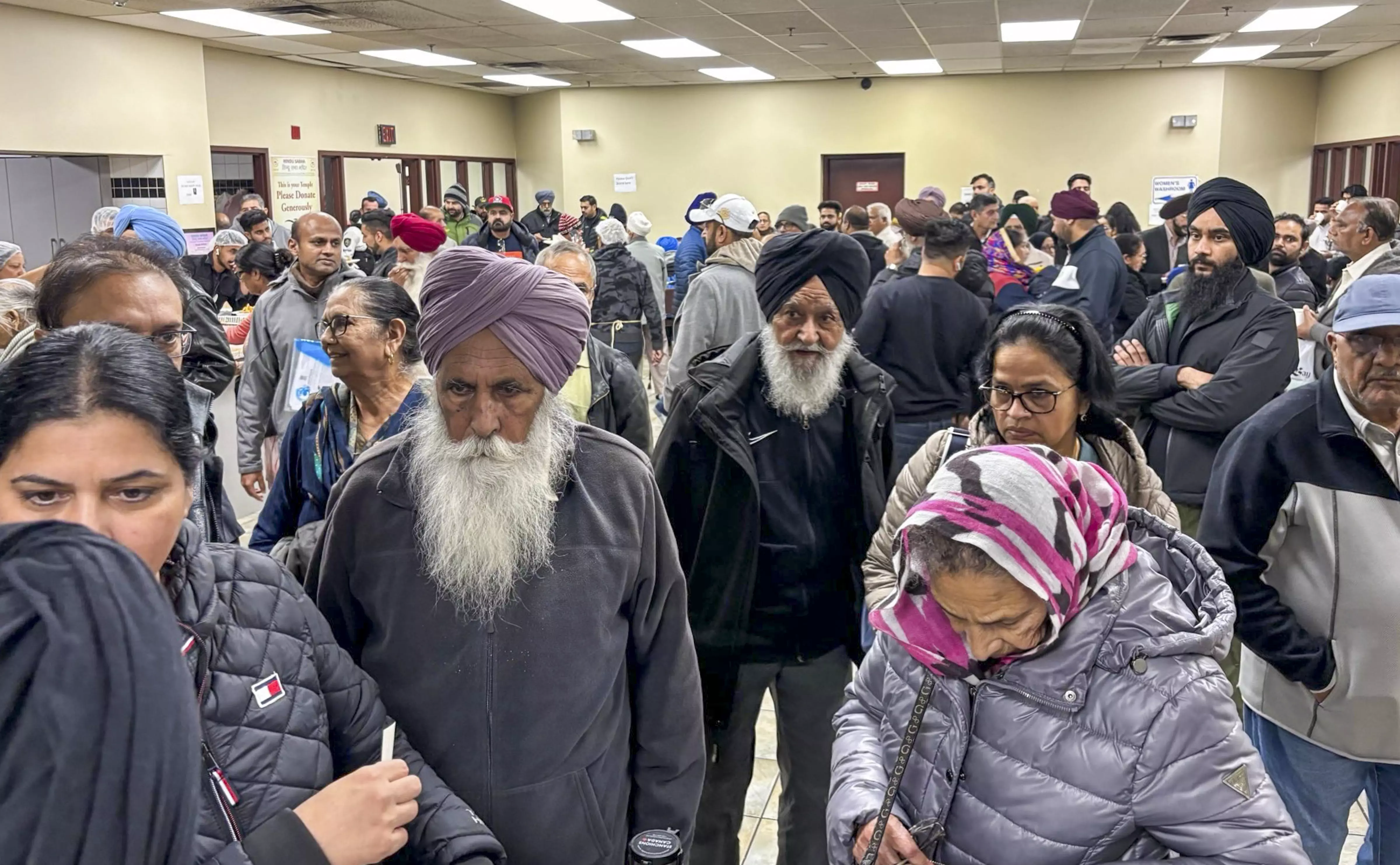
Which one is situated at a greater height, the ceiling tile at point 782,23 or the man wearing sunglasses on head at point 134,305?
the ceiling tile at point 782,23

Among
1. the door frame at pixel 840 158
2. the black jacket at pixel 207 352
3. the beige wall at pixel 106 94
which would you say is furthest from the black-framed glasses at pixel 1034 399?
the door frame at pixel 840 158

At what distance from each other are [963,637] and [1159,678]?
0.80ft

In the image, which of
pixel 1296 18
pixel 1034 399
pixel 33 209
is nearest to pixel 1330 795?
pixel 1034 399

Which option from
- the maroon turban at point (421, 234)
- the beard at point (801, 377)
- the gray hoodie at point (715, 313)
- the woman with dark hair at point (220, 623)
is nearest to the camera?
the woman with dark hair at point (220, 623)

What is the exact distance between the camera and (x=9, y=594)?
2.60 feet

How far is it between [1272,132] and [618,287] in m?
11.2

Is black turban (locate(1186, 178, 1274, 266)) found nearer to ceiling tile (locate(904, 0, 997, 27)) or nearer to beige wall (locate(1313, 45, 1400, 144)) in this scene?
ceiling tile (locate(904, 0, 997, 27))

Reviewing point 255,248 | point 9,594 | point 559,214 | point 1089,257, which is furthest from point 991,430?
point 559,214

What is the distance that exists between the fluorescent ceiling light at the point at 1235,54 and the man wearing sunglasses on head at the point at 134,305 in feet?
41.0

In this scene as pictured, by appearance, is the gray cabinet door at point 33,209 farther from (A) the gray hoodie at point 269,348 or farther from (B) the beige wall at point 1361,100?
(B) the beige wall at point 1361,100

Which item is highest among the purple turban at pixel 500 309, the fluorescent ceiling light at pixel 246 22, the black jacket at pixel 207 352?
the fluorescent ceiling light at pixel 246 22

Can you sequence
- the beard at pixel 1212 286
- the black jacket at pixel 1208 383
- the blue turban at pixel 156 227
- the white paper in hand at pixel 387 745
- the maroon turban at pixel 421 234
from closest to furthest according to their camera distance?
the white paper in hand at pixel 387 745 < the black jacket at pixel 1208 383 < the beard at pixel 1212 286 < the blue turban at pixel 156 227 < the maroon turban at pixel 421 234

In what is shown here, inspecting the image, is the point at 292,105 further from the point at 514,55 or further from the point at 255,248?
the point at 255,248

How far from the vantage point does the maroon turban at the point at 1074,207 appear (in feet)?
19.2
